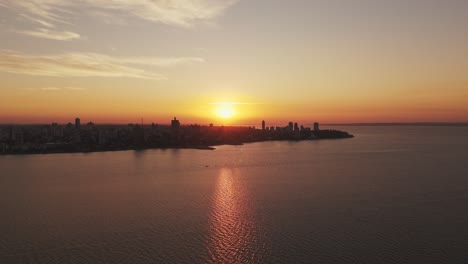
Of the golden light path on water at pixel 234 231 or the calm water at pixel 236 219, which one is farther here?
the calm water at pixel 236 219

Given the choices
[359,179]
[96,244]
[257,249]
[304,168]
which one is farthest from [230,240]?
[304,168]

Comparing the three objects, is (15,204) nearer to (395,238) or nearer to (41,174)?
(41,174)

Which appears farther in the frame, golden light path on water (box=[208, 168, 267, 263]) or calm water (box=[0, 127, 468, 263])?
calm water (box=[0, 127, 468, 263])

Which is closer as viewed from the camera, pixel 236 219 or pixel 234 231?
pixel 234 231
